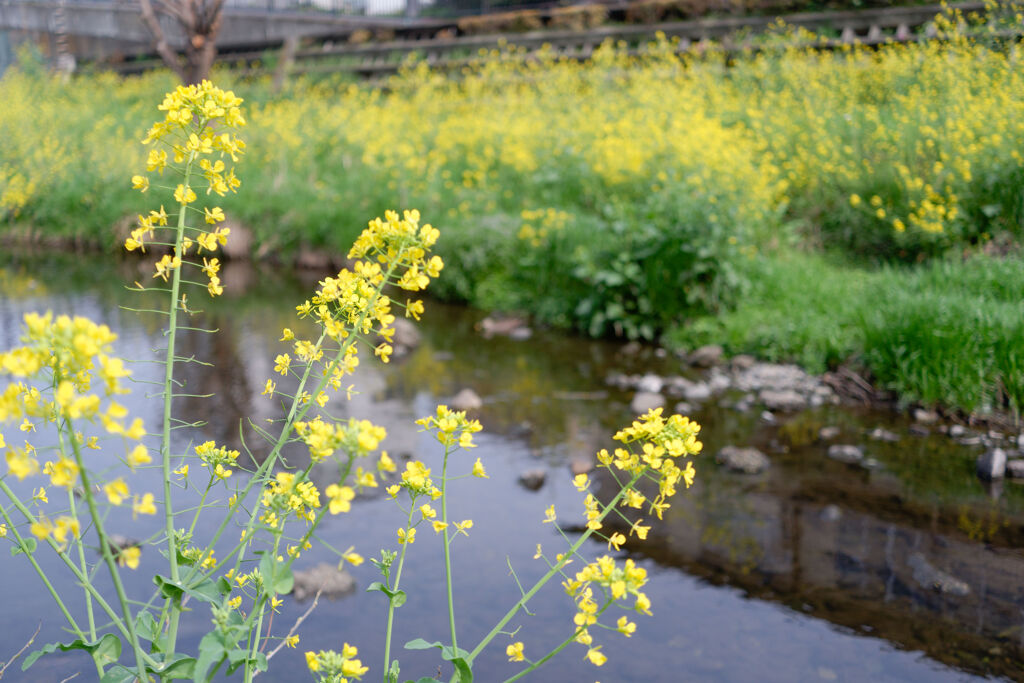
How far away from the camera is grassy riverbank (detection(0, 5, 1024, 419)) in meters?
5.79

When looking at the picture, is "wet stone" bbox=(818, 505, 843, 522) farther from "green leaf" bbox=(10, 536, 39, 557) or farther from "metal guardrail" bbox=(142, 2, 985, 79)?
"metal guardrail" bbox=(142, 2, 985, 79)

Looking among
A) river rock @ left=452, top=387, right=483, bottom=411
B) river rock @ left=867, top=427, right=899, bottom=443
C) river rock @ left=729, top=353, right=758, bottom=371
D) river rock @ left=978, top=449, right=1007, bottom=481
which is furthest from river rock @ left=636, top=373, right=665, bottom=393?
river rock @ left=978, top=449, right=1007, bottom=481

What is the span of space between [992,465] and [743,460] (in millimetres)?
1231

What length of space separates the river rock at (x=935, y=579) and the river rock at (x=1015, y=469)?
115 centimetres

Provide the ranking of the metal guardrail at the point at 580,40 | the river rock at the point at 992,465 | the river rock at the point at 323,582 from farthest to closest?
the metal guardrail at the point at 580,40 → the river rock at the point at 992,465 → the river rock at the point at 323,582

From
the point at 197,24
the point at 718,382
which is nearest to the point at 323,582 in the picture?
the point at 718,382

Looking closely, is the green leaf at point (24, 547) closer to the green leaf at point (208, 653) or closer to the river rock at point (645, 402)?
the green leaf at point (208, 653)

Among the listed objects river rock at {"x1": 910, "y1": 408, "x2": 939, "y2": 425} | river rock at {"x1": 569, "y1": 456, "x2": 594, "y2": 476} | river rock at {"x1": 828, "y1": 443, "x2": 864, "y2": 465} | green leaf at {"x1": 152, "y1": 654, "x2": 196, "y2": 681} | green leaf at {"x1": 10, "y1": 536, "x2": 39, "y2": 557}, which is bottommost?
river rock at {"x1": 569, "y1": 456, "x2": 594, "y2": 476}

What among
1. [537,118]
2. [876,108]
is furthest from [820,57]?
[537,118]

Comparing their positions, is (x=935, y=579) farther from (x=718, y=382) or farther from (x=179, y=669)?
(x=179, y=669)

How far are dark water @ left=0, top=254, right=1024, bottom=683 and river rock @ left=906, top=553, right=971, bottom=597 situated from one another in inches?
0.5

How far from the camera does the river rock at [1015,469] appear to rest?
4.21 m

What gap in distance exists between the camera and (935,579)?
3.29 metres

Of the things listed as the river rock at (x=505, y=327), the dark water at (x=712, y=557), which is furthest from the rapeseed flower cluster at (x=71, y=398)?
the river rock at (x=505, y=327)
